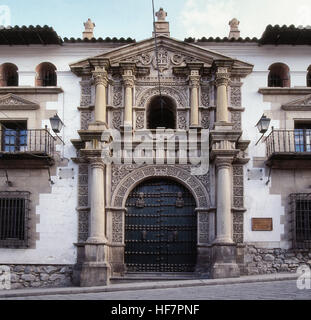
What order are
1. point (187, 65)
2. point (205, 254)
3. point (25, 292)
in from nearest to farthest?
point (25, 292) → point (205, 254) → point (187, 65)

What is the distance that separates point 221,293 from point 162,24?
8652mm

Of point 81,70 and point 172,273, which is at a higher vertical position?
point 81,70

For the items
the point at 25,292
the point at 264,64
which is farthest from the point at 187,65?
the point at 25,292

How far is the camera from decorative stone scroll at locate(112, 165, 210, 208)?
47.6 feet

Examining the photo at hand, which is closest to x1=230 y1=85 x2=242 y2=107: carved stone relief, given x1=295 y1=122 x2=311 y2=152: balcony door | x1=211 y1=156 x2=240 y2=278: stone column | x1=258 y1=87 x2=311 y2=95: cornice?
x1=258 y1=87 x2=311 y2=95: cornice

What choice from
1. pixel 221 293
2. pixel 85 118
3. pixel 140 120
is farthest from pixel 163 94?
pixel 221 293

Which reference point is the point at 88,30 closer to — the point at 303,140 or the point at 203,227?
the point at 203,227

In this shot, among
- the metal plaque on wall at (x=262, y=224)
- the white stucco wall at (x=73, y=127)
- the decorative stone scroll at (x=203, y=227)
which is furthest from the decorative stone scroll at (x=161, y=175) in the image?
the metal plaque on wall at (x=262, y=224)

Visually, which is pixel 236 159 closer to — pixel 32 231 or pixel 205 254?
pixel 205 254

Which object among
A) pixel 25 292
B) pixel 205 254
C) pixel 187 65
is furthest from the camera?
pixel 187 65

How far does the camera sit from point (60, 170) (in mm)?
14797

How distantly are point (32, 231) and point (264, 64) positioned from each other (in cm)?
808


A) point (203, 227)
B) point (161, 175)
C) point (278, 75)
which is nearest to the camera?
point (203, 227)

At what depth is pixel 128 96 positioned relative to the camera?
14.9 meters
